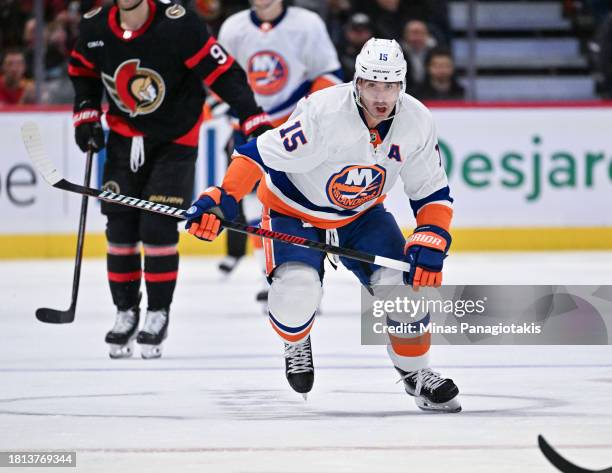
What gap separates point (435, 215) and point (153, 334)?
1407 millimetres

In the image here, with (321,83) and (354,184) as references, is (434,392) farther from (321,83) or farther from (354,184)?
(321,83)

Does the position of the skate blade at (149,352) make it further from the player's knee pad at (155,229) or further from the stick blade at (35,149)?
the stick blade at (35,149)

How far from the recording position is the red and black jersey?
16.3ft

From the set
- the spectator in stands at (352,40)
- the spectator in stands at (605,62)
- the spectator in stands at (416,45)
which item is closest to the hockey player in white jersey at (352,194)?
the spectator in stands at (352,40)

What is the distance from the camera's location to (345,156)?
12.5 ft

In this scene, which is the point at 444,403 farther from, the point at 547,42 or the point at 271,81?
the point at 547,42

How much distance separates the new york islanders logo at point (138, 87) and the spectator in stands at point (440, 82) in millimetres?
4102

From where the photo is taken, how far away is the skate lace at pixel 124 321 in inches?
197

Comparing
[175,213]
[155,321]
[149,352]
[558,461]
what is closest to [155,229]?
[155,321]

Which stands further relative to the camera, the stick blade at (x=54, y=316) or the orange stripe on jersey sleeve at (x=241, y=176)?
the stick blade at (x=54, y=316)

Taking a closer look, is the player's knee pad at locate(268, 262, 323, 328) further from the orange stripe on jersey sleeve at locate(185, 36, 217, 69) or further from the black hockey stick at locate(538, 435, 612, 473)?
the orange stripe on jersey sleeve at locate(185, 36, 217, 69)

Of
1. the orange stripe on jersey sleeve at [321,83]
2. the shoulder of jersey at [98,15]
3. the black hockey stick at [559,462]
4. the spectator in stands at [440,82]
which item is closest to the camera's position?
the black hockey stick at [559,462]

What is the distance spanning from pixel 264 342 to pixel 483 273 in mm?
2567

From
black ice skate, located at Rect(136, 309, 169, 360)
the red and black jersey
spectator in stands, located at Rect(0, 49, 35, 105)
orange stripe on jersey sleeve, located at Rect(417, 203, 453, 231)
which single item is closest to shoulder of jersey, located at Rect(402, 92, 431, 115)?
orange stripe on jersey sleeve, located at Rect(417, 203, 453, 231)
